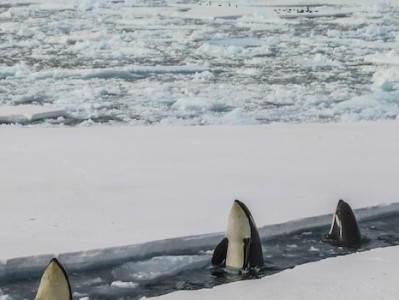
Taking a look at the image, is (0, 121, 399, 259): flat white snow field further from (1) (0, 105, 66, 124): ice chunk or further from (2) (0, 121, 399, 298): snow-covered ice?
(1) (0, 105, 66, 124): ice chunk

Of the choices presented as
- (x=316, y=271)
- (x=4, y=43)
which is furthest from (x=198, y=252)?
(x=4, y=43)

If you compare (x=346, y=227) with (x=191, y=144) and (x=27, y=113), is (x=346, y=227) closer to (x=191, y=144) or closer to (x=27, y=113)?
(x=191, y=144)

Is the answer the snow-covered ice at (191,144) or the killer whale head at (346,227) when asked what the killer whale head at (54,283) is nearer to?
the snow-covered ice at (191,144)

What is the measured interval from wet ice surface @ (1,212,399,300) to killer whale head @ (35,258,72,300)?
0.45m

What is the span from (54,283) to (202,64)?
39.1 feet

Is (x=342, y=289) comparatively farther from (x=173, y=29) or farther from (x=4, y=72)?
A: (x=173, y=29)

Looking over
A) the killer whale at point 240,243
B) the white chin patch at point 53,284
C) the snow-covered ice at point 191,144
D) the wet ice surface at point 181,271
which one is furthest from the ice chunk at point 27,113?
the white chin patch at point 53,284

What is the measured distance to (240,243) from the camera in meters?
4.09

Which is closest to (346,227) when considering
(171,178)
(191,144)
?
(171,178)

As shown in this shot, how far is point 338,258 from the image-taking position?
4254 millimetres

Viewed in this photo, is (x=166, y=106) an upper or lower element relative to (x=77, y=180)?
upper

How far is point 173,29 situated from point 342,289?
17149 mm

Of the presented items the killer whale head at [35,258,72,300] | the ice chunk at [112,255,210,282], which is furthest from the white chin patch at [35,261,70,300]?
the ice chunk at [112,255,210,282]

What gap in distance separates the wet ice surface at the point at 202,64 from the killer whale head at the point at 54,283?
653 centimetres
